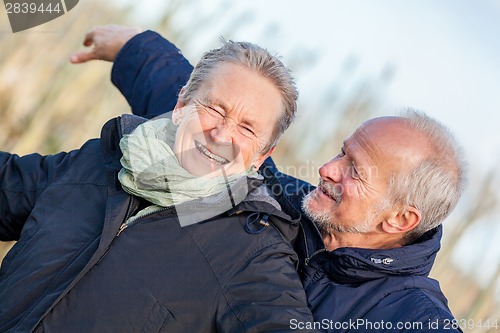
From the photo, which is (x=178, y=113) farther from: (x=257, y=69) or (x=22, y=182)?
(x=22, y=182)

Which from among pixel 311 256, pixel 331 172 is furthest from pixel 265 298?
pixel 331 172

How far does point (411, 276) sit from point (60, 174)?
1.21m

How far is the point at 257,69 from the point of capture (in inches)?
94.5

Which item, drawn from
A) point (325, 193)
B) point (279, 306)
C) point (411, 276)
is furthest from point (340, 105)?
point (279, 306)

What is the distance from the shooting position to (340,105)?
165 inches

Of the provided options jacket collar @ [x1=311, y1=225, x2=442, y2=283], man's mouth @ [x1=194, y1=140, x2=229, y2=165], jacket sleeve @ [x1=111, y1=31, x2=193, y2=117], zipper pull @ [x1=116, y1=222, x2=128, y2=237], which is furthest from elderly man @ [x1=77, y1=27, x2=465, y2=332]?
jacket sleeve @ [x1=111, y1=31, x2=193, y2=117]

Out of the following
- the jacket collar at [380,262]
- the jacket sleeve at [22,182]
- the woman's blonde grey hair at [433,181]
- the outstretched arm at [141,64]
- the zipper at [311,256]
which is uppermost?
the woman's blonde grey hair at [433,181]

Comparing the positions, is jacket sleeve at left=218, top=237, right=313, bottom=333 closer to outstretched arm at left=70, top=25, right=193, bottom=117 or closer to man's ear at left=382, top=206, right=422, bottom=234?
man's ear at left=382, top=206, right=422, bottom=234

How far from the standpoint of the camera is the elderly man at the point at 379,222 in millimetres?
2160

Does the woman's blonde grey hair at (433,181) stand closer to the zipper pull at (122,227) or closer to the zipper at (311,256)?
the zipper at (311,256)

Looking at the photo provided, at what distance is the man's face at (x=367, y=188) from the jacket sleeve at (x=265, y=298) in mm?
340

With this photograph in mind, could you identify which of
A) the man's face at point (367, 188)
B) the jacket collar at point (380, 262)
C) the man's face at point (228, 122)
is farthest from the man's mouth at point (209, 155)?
the jacket collar at point (380, 262)

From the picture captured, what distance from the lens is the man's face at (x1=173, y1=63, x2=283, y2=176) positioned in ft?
7.63

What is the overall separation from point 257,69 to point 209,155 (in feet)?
1.12
